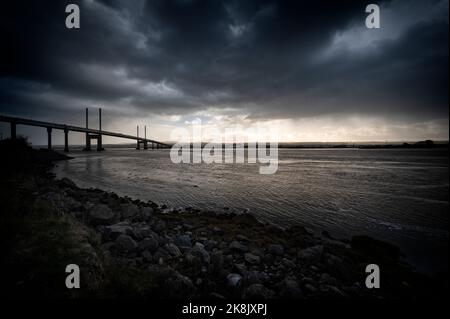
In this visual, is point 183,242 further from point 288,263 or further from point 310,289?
point 310,289

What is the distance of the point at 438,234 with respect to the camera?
7.65 metres

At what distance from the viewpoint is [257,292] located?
12.2 feet

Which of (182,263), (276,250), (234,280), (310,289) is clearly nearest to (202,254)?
(182,263)

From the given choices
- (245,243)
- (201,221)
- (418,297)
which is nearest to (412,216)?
(418,297)

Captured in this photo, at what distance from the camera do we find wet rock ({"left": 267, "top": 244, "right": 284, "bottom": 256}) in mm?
5574

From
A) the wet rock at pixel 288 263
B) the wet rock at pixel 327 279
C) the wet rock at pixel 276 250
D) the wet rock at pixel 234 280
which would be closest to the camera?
the wet rock at pixel 234 280

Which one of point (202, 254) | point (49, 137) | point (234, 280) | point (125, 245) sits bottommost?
point (234, 280)

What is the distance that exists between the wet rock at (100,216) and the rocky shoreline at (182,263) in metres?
0.03

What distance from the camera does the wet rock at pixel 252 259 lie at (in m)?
A: 4.97

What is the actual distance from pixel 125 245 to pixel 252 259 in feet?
11.1

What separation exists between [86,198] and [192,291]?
10.7m

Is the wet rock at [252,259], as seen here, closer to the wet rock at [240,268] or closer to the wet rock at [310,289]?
the wet rock at [240,268]

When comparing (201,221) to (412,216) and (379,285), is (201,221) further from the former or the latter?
(412,216)

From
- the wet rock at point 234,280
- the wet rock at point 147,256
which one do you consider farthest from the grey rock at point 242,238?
the wet rock at point 147,256
